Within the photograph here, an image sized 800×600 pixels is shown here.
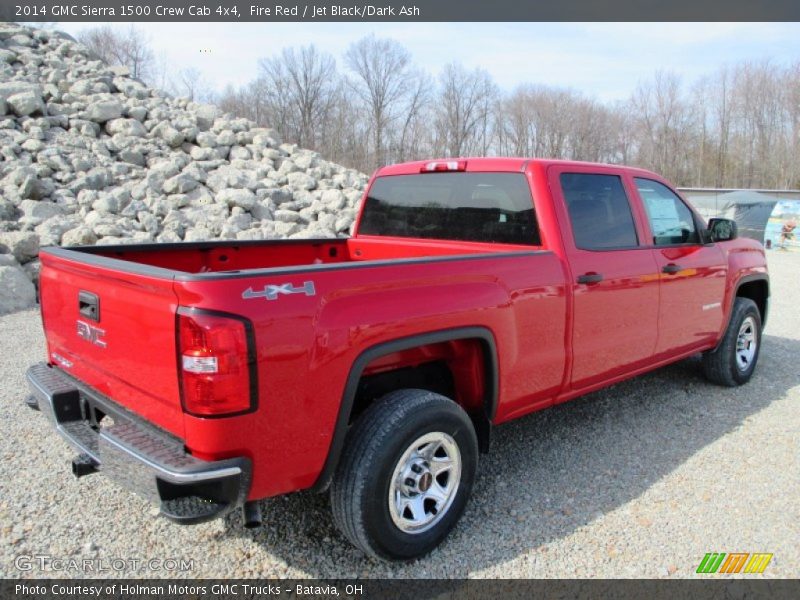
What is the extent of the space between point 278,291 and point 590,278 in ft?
6.93

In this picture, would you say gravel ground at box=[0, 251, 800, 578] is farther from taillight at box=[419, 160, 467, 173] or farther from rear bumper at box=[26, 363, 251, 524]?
taillight at box=[419, 160, 467, 173]

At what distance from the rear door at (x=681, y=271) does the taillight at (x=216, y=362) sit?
10.4ft

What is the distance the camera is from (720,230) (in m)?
4.95

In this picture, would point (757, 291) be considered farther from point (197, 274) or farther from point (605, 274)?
point (197, 274)

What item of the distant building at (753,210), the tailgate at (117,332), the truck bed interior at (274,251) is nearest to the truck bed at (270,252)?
the truck bed interior at (274,251)

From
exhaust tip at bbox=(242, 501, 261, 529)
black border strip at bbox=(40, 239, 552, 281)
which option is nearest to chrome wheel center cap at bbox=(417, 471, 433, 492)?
exhaust tip at bbox=(242, 501, 261, 529)

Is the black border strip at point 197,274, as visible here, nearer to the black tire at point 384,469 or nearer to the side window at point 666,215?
the black tire at point 384,469

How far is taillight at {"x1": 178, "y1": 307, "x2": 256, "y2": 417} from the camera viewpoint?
2.26 meters

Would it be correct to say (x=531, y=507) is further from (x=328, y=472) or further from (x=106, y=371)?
(x=106, y=371)

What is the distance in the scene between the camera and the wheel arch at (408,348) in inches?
104

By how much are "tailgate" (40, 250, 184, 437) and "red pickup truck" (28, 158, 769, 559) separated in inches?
0.5

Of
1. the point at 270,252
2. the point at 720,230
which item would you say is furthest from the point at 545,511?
the point at 720,230

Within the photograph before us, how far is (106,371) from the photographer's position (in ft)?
9.37

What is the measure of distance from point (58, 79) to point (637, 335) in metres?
18.3
